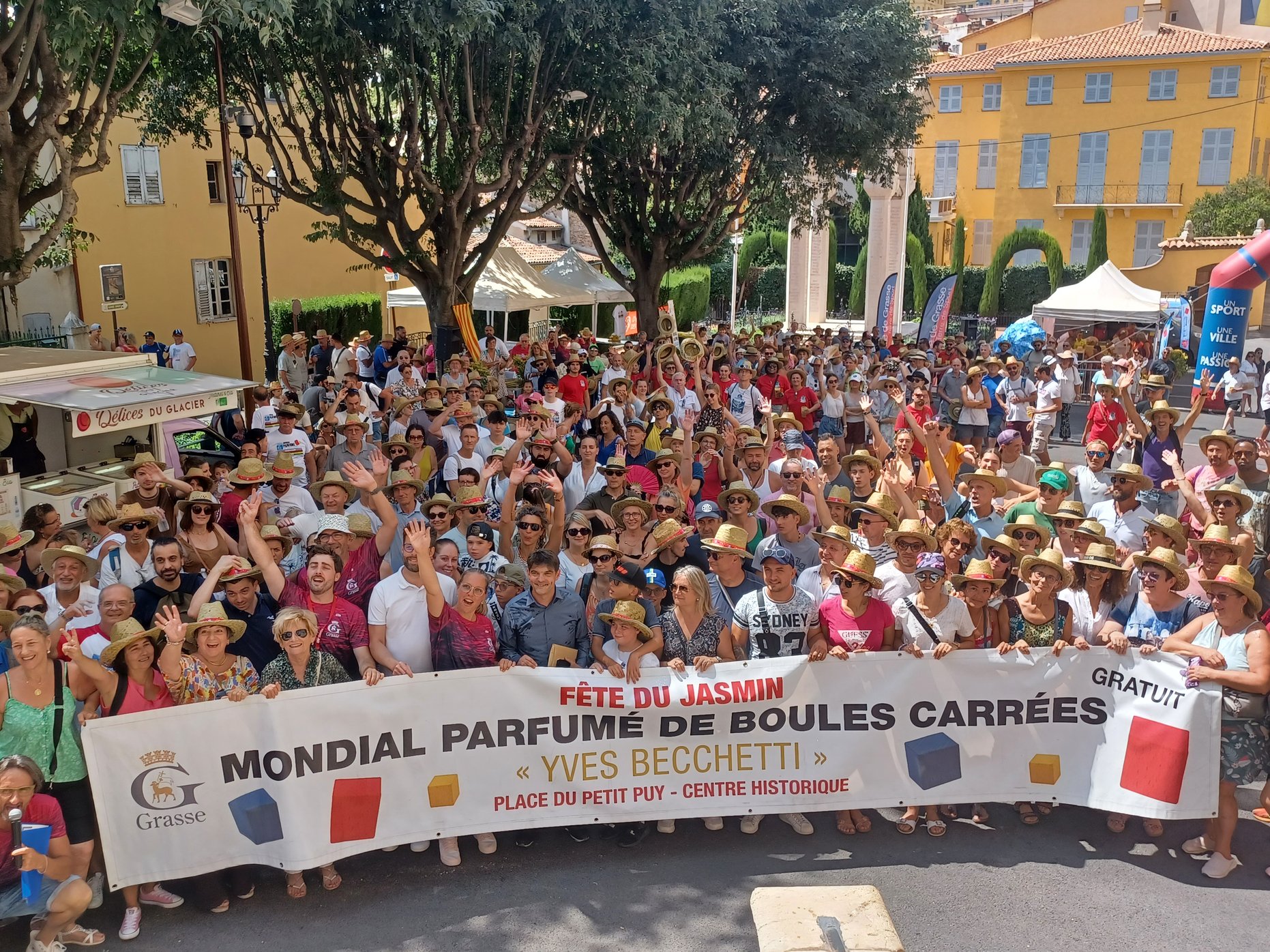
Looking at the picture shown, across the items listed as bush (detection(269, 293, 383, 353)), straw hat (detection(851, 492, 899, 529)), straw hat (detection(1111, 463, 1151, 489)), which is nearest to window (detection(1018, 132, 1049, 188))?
bush (detection(269, 293, 383, 353))

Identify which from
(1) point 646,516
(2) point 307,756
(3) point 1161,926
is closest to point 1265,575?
(3) point 1161,926

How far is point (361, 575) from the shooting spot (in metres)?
7.16

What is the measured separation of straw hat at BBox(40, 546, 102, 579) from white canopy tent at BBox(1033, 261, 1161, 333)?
24.6 m

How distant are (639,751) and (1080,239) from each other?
50549mm

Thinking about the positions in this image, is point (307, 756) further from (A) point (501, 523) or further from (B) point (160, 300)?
(B) point (160, 300)

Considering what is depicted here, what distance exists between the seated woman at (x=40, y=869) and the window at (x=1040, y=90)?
53.0 m

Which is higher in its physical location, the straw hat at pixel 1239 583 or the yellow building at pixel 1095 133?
the yellow building at pixel 1095 133

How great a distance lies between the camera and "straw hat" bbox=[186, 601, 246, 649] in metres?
5.52

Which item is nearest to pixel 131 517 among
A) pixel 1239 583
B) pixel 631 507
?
pixel 631 507

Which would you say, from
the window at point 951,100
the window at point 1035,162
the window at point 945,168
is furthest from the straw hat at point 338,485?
the window at point 951,100

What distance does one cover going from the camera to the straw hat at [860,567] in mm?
6039

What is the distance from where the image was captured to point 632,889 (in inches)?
228

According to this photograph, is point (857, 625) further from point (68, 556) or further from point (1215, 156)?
point (1215, 156)

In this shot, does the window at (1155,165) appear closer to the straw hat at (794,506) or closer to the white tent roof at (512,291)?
Answer: the white tent roof at (512,291)
